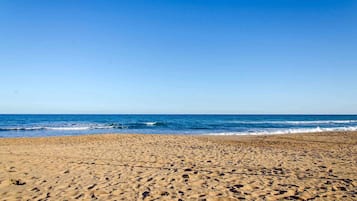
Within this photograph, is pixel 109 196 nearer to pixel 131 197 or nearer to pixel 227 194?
pixel 131 197

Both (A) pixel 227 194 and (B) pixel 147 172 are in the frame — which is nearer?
(A) pixel 227 194

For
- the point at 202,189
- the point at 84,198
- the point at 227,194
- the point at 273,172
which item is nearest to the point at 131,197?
the point at 84,198

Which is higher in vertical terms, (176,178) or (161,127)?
(176,178)

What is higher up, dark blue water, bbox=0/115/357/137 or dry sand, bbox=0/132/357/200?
dry sand, bbox=0/132/357/200

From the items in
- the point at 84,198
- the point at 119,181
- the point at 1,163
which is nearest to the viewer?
the point at 84,198

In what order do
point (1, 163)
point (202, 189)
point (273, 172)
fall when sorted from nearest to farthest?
point (202, 189), point (273, 172), point (1, 163)

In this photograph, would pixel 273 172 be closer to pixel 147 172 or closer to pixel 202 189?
pixel 202 189

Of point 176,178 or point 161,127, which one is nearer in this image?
point 176,178

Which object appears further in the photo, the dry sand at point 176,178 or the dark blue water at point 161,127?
the dark blue water at point 161,127

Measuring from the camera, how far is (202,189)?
5.77 meters

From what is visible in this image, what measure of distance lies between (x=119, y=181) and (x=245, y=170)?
11.3ft

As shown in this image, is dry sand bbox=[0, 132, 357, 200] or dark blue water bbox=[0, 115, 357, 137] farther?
dark blue water bbox=[0, 115, 357, 137]

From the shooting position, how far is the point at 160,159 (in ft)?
31.0

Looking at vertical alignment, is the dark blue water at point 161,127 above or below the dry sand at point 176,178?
below
